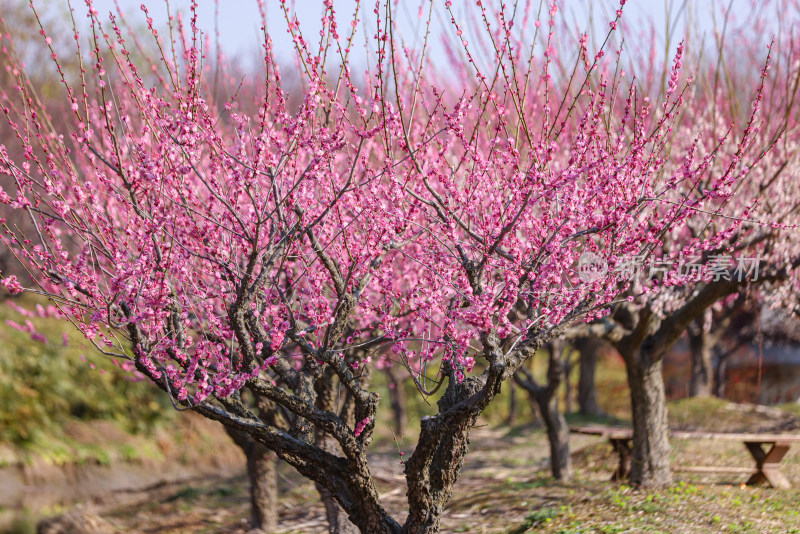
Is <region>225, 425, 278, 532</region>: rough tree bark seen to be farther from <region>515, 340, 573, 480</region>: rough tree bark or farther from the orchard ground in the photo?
<region>515, 340, 573, 480</region>: rough tree bark

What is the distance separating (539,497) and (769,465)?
7.25ft

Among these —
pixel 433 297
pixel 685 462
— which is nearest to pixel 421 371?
pixel 433 297

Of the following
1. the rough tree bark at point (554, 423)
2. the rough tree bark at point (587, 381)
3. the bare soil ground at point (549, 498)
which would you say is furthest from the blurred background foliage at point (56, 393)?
the rough tree bark at point (587, 381)

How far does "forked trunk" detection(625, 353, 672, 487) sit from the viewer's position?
6793mm

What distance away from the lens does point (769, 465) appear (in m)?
6.91

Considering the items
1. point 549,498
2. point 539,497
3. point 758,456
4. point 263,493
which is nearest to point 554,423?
point 539,497

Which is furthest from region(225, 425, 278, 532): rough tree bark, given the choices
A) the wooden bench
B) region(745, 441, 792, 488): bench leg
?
region(745, 441, 792, 488): bench leg

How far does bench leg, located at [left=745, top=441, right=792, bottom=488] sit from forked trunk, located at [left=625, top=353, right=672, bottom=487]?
0.87 meters

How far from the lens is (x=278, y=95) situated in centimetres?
407

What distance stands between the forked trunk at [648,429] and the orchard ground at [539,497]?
25 centimetres

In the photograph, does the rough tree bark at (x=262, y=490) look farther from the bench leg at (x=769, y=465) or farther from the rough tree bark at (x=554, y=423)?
the bench leg at (x=769, y=465)

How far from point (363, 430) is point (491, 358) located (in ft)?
3.21

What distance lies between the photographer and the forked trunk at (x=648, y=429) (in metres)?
6.79

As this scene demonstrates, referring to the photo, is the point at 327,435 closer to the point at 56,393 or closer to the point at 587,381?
the point at 56,393
